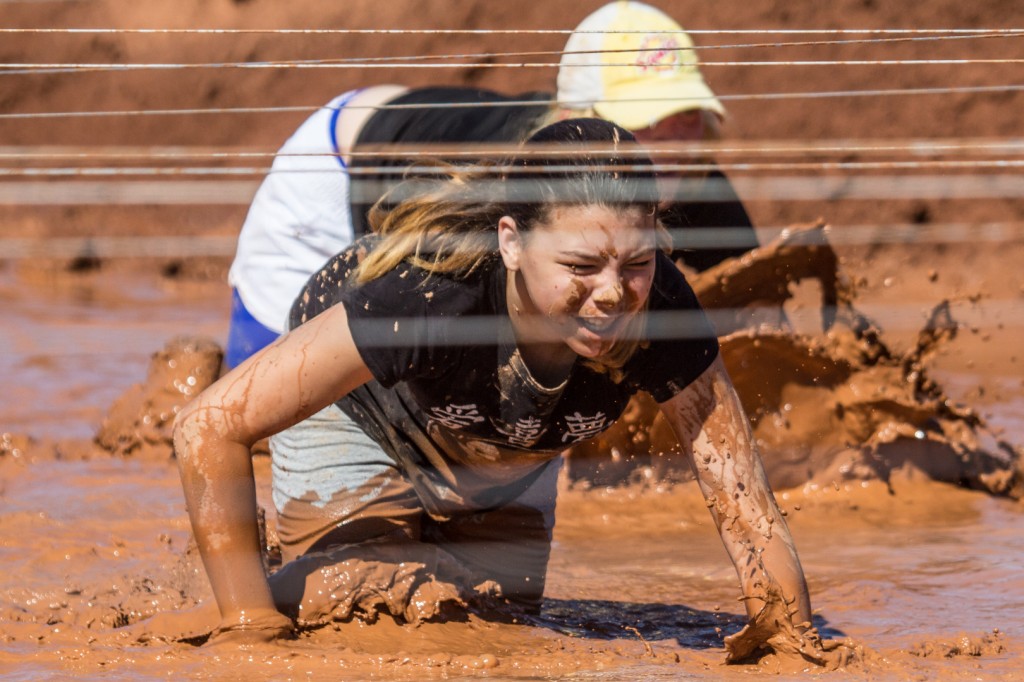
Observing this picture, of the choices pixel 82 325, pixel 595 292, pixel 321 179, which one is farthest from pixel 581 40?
pixel 82 325

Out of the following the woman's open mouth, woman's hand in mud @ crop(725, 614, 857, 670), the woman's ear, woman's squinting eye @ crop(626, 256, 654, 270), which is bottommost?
woman's hand in mud @ crop(725, 614, 857, 670)

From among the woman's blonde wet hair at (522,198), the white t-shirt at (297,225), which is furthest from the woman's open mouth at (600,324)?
the white t-shirt at (297,225)

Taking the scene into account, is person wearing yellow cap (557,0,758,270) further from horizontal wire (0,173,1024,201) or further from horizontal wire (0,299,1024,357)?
horizontal wire (0,173,1024,201)

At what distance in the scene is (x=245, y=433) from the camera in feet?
8.79

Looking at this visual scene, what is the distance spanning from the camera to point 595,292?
2.46 metres

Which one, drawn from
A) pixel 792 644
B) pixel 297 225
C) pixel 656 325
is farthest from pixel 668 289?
pixel 297 225

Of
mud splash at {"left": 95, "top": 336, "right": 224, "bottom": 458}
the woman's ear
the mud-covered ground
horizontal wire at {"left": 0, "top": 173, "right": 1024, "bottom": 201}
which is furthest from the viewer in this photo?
horizontal wire at {"left": 0, "top": 173, "right": 1024, "bottom": 201}

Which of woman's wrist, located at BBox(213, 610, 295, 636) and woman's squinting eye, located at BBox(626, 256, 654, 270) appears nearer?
woman's squinting eye, located at BBox(626, 256, 654, 270)

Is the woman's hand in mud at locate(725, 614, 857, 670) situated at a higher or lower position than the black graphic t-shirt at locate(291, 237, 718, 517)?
lower

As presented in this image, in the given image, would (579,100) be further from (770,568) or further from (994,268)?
(994,268)

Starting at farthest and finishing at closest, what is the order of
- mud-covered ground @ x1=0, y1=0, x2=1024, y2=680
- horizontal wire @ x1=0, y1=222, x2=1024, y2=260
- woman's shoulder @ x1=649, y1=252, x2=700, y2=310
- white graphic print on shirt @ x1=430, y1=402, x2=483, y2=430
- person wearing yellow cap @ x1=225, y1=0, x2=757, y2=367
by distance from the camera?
horizontal wire @ x1=0, y1=222, x2=1024, y2=260 < person wearing yellow cap @ x1=225, y1=0, x2=757, y2=367 < mud-covered ground @ x1=0, y1=0, x2=1024, y2=680 < white graphic print on shirt @ x1=430, y1=402, x2=483, y2=430 < woman's shoulder @ x1=649, y1=252, x2=700, y2=310

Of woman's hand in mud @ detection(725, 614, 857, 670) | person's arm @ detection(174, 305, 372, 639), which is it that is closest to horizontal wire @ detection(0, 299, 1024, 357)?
person's arm @ detection(174, 305, 372, 639)

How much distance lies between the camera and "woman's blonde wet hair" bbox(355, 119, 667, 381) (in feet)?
8.21

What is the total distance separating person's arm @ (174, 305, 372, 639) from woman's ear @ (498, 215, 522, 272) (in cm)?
32
